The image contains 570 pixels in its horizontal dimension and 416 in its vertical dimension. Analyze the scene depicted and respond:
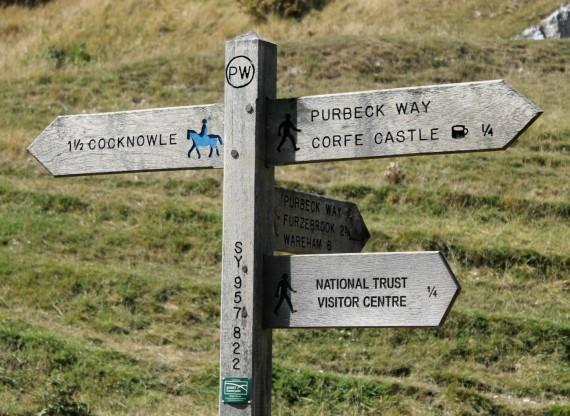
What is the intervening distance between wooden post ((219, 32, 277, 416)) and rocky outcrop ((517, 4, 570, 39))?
20.4 meters

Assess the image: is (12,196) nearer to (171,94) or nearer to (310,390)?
(171,94)

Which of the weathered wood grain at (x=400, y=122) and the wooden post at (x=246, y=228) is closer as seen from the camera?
the weathered wood grain at (x=400, y=122)

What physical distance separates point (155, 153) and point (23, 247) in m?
9.45

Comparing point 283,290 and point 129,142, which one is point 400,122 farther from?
point 129,142

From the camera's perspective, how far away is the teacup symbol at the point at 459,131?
4.62m

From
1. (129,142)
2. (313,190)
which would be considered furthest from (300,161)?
(313,190)

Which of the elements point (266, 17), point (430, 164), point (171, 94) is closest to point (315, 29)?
point (266, 17)

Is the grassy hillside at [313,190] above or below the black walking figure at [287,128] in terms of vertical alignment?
above

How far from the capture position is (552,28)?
80.0ft

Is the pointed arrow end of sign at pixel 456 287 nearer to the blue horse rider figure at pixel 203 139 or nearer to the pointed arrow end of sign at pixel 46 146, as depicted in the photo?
the blue horse rider figure at pixel 203 139

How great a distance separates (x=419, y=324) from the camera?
4.57 metres

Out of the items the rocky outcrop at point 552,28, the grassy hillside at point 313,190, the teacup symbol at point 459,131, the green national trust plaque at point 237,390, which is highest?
the rocky outcrop at point 552,28

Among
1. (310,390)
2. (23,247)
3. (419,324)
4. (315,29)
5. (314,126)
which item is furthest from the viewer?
(315,29)

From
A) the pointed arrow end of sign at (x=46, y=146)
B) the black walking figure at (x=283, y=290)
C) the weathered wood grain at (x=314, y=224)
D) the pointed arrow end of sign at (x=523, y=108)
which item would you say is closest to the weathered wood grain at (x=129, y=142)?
the pointed arrow end of sign at (x=46, y=146)
